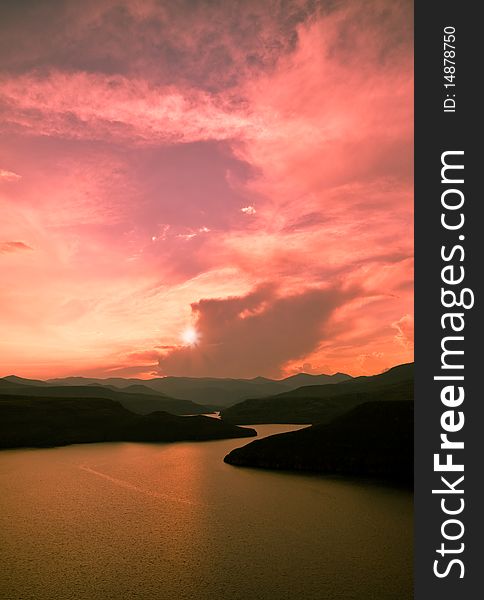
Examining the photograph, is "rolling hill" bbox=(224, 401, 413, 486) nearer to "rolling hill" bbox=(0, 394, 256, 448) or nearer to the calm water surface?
the calm water surface

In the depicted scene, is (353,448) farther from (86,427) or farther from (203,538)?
(86,427)

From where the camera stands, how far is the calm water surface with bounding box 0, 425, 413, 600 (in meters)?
37.5

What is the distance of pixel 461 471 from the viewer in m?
34.0

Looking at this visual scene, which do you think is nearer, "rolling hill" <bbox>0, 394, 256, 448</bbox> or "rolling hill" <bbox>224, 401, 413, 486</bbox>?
"rolling hill" <bbox>224, 401, 413, 486</bbox>

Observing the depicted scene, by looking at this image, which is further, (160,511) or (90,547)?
(160,511)

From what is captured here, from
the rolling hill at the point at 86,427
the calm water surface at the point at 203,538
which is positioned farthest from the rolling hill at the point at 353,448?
the rolling hill at the point at 86,427

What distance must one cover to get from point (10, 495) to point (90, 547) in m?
34.3

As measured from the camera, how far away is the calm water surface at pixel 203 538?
123 ft

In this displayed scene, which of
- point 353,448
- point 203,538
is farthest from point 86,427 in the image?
point 203,538

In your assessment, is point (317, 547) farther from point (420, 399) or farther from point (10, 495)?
point (10, 495)

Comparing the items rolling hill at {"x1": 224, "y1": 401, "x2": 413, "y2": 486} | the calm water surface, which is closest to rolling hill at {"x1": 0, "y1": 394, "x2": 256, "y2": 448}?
rolling hill at {"x1": 224, "y1": 401, "x2": 413, "y2": 486}

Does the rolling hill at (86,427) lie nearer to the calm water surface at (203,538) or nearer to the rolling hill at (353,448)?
the rolling hill at (353,448)

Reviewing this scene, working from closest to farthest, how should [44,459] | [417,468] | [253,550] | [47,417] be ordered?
1. [417,468]
2. [253,550]
3. [44,459]
4. [47,417]

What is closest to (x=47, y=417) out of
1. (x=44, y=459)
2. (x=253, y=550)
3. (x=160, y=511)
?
(x=44, y=459)
